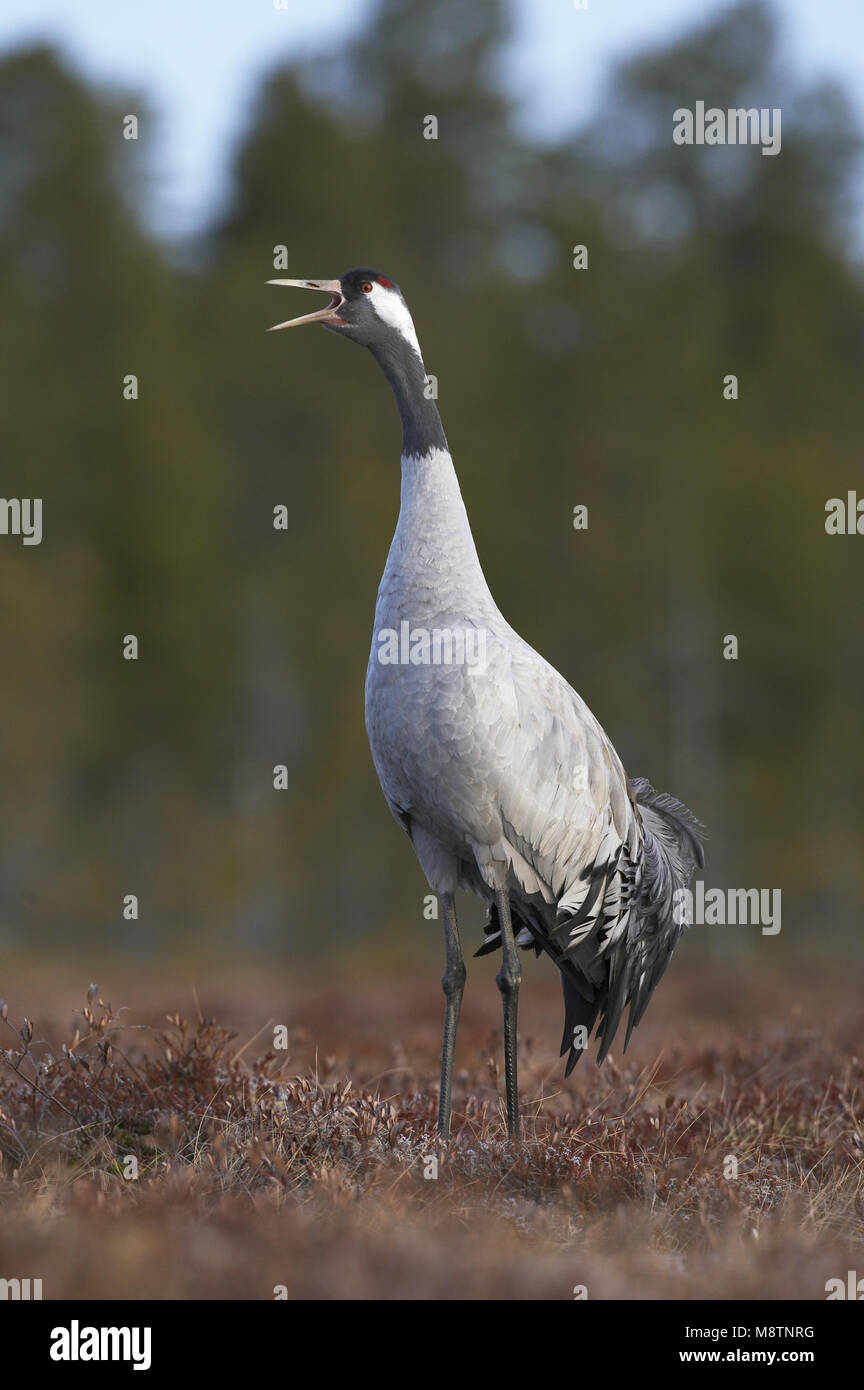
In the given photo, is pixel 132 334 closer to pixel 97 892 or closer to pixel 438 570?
pixel 97 892

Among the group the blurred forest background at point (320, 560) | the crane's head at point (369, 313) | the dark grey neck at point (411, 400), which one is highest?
the blurred forest background at point (320, 560)

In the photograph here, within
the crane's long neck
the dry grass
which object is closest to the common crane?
the crane's long neck

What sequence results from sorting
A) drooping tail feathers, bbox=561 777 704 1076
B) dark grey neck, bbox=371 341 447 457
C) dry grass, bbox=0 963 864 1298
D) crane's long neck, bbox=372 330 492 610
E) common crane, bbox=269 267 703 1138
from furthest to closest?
drooping tail feathers, bbox=561 777 704 1076 < dark grey neck, bbox=371 341 447 457 < crane's long neck, bbox=372 330 492 610 < common crane, bbox=269 267 703 1138 < dry grass, bbox=0 963 864 1298

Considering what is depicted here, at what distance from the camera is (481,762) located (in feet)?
16.3

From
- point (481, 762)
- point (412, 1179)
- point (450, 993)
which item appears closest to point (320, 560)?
point (450, 993)

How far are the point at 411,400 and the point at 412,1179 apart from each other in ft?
8.93

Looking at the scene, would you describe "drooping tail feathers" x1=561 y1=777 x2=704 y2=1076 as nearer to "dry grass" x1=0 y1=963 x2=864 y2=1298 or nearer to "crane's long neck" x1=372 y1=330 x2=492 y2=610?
"dry grass" x1=0 y1=963 x2=864 y2=1298

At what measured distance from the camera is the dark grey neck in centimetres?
541

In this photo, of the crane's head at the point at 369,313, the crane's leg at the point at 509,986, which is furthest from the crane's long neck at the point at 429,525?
the crane's leg at the point at 509,986

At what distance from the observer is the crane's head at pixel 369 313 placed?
5.66 metres

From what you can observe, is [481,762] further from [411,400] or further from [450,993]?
[411,400]

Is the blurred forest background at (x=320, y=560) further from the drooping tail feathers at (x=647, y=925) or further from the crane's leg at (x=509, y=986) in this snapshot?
the crane's leg at (x=509, y=986)

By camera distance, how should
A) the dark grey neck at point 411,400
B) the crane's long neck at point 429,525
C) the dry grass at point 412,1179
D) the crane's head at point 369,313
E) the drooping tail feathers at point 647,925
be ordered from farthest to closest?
1. the drooping tail feathers at point 647,925
2. the crane's head at point 369,313
3. the dark grey neck at point 411,400
4. the crane's long neck at point 429,525
5. the dry grass at point 412,1179
